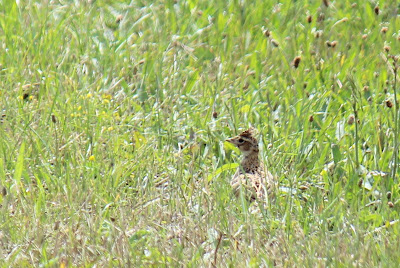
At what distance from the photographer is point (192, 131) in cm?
642

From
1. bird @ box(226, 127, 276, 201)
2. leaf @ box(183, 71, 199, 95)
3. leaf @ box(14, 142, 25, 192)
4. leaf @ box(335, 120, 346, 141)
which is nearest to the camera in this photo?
leaf @ box(14, 142, 25, 192)

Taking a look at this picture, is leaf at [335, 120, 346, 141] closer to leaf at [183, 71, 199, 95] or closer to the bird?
the bird

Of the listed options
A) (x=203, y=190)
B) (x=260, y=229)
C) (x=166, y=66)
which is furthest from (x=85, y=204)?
(x=166, y=66)

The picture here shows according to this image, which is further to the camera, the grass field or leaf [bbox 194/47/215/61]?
leaf [bbox 194/47/215/61]

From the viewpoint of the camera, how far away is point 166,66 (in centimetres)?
749

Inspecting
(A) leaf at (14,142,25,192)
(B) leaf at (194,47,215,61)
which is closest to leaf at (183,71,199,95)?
(B) leaf at (194,47,215,61)

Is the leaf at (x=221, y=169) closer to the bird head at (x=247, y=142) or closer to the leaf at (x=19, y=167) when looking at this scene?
the bird head at (x=247, y=142)

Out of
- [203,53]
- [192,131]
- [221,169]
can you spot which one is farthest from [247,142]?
[203,53]

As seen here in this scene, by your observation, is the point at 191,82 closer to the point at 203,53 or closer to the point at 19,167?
the point at 203,53

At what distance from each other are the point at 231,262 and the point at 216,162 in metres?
1.82

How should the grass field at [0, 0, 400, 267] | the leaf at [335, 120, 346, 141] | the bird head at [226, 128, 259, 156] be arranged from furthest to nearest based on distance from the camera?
the leaf at [335, 120, 346, 141]
the bird head at [226, 128, 259, 156]
the grass field at [0, 0, 400, 267]

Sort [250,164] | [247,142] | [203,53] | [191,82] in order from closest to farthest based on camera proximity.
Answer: [247,142] → [250,164] → [191,82] → [203,53]

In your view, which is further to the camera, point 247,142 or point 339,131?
point 339,131

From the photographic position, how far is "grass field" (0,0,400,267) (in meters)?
4.77
